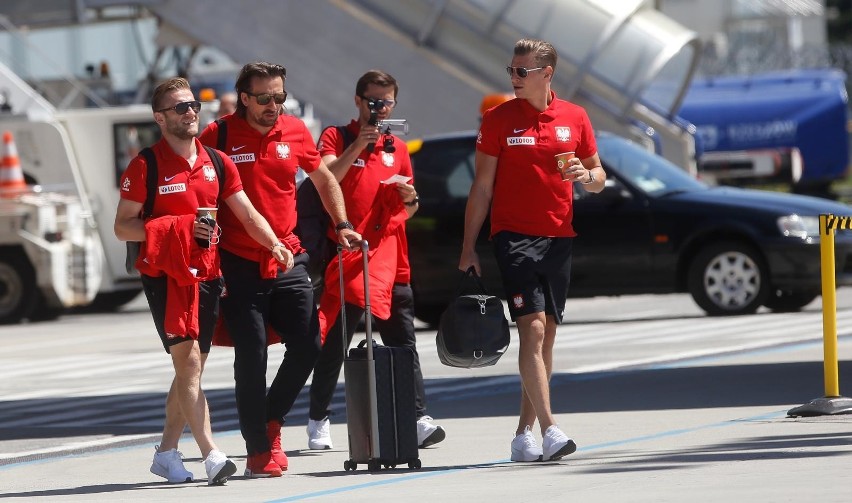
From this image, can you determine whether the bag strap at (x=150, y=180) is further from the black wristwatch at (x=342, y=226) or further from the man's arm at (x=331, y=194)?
the black wristwatch at (x=342, y=226)

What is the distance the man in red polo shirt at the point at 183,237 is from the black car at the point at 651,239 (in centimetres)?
837

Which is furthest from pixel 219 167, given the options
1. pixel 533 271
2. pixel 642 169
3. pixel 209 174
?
pixel 642 169

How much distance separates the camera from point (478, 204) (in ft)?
29.0

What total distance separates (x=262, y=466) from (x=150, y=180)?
139cm

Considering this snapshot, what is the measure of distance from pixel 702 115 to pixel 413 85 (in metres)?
16.4

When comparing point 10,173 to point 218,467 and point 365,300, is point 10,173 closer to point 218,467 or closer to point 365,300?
point 365,300

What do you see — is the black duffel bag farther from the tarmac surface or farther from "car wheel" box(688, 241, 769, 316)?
"car wheel" box(688, 241, 769, 316)

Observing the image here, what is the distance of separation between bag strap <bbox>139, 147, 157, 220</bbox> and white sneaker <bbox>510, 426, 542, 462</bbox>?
76.8 inches

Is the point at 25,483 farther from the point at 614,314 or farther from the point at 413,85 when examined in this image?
the point at 413,85

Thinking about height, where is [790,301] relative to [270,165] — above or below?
below

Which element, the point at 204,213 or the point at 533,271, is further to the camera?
the point at 533,271

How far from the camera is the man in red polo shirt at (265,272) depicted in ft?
28.6

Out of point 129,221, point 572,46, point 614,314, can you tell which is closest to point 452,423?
point 129,221

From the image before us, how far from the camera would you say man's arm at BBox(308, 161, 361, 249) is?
29.8ft
